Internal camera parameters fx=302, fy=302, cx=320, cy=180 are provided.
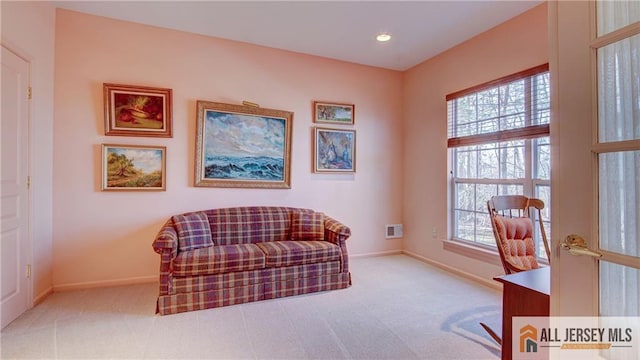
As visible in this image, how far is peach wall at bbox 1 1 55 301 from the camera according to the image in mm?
2467

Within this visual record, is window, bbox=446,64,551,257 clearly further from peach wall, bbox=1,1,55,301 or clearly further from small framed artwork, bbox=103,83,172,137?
peach wall, bbox=1,1,55,301

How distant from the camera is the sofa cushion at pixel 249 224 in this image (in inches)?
129

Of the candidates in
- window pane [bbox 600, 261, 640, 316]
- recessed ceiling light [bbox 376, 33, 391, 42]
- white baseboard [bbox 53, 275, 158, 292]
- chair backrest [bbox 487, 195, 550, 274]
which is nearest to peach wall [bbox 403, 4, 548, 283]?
recessed ceiling light [bbox 376, 33, 391, 42]

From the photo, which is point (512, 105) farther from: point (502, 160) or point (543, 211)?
point (543, 211)

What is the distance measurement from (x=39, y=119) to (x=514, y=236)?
4069mm

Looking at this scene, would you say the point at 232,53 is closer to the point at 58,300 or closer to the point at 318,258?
the point at 318,258

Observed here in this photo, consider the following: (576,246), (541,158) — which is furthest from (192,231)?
(541,158)

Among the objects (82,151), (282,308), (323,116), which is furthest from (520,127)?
(82,151)

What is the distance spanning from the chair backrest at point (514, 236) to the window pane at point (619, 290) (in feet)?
4.12

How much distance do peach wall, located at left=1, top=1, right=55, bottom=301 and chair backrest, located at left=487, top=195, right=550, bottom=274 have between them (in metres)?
3.75

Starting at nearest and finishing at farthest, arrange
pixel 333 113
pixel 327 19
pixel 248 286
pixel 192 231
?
pixel 248 286, pixel 192 231, pixel 327 19, pixel 333 113

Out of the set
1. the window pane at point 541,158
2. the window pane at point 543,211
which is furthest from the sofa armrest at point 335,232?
the window pane at point 541,158

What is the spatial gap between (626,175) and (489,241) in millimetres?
2818

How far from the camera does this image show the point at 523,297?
1.36 meters
